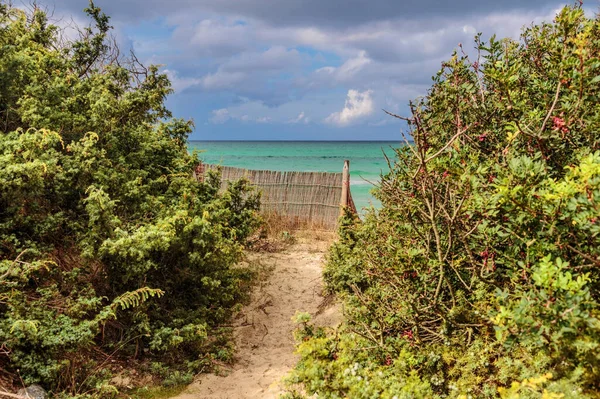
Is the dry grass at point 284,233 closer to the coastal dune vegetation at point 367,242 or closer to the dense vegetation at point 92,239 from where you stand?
the coastal dune vegetation at point 367,242

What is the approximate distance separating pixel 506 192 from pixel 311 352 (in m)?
1.99

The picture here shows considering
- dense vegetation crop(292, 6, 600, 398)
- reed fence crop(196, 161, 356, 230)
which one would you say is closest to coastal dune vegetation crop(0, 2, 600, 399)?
dense vegetation crop(292, 6, 600, 398)

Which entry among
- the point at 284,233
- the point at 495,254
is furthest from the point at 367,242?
the point at 284,233

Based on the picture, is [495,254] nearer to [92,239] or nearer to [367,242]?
[367,242]

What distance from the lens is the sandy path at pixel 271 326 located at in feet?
15.5

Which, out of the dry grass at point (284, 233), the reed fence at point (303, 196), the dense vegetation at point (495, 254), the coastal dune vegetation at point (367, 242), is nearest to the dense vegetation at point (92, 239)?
the coastal dune vegetation at point (367, 242)

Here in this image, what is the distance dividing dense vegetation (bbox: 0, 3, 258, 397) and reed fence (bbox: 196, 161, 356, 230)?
4.25 meters

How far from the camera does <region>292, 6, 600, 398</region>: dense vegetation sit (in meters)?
2.29

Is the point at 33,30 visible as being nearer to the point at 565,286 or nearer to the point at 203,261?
the point at 203,261

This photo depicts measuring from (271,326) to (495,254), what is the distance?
12.7ft

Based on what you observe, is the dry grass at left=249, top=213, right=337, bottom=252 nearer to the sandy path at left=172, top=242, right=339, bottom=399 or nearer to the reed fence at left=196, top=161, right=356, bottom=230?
the reed fence at left=196, top=161, right=356, bottom=230

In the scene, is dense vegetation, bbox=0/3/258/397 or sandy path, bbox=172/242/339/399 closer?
dense vegetation, bbox=0/3/258/397

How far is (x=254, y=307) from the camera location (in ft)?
22.6

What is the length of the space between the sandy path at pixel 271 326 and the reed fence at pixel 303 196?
1.64 m
